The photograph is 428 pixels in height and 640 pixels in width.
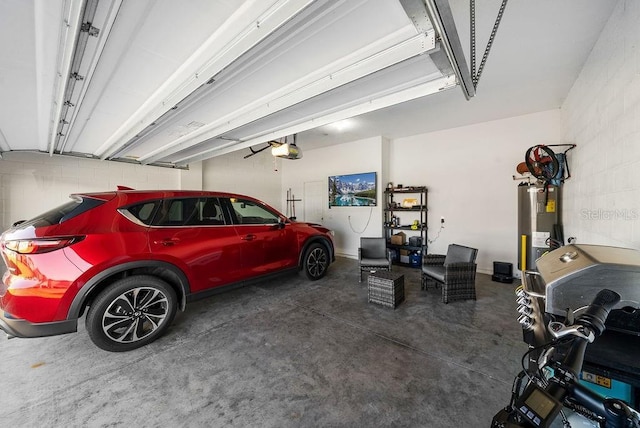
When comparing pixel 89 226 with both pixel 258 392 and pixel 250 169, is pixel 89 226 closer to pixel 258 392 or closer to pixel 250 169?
pixel 258 392

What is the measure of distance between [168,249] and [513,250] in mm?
5254

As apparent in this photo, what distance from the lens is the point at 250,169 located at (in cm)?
693

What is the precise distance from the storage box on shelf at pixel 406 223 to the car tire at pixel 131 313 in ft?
13.2

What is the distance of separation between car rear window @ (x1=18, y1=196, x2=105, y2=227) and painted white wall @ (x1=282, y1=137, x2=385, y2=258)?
4.71 metres

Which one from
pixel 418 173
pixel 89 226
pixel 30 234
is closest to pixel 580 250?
pixel 89 226

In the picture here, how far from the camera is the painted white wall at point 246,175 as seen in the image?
6.29 m

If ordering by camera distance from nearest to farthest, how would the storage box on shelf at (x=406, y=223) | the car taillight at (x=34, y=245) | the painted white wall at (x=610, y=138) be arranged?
the painted white wall at (x=610, y=138) < the car taillight at (x=34, y=245) < the storage box on shelf at (x=406, y=223)

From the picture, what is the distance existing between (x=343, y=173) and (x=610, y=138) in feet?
→ 14.9

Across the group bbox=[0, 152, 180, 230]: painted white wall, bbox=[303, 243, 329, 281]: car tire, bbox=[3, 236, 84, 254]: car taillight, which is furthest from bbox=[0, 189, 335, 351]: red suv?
bbox=[0, 152, 180, 230]: painted white wall

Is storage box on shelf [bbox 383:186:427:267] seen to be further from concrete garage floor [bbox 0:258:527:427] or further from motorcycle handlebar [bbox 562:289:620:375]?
motorcycle handlebar [bbox 562:289:620:375]

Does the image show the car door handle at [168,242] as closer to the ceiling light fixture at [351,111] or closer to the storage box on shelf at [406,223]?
the ceiling light fixture at [351,111]

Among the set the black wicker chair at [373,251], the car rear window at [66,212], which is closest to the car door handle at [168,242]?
the car rear window at [66,212]

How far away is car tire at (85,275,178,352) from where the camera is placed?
2.12 m

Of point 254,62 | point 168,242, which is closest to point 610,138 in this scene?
point 254,62
